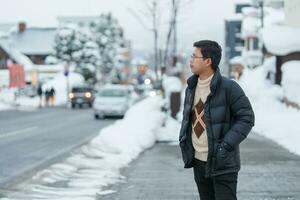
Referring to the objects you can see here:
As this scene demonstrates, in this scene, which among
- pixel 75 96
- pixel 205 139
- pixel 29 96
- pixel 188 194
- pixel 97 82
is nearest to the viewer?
pixel 205 139

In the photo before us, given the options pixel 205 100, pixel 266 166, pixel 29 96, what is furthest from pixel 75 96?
pixel 205 100

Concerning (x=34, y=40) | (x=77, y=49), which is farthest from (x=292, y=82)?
(x=34, y=40)

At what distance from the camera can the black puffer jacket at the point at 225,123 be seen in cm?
471

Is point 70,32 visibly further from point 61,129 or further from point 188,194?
point 188,194

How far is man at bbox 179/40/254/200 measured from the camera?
4750 mm

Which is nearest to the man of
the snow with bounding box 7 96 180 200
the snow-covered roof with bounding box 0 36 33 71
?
Answer: the snow with bounding box 7 96 180 200

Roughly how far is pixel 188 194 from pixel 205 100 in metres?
4.06

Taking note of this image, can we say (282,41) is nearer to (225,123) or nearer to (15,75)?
(225,123)

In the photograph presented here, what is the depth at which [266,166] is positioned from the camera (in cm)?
1138

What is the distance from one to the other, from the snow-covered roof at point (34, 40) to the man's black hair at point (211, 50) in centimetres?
9203

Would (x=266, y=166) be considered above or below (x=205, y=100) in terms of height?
below

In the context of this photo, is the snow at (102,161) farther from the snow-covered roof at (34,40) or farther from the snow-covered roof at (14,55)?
the snow-covered roof at (34,40)

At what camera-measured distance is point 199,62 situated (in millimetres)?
4879

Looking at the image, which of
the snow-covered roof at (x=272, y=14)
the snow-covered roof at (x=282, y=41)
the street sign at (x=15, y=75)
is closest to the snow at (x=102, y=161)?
the snow-covered roof at (x=282, y=41)
